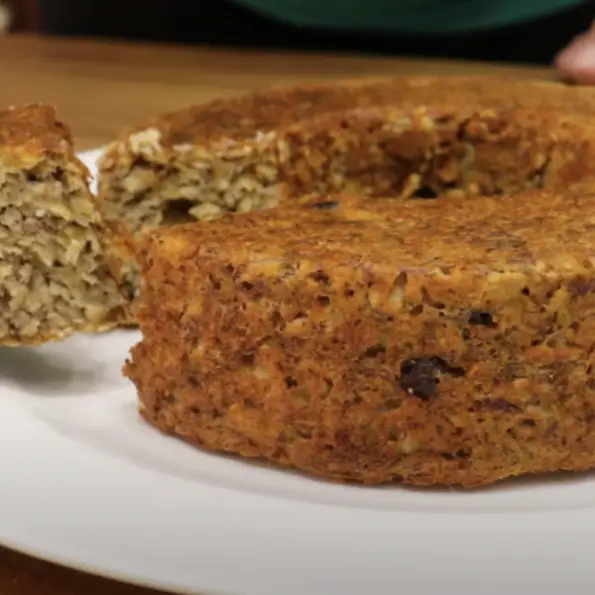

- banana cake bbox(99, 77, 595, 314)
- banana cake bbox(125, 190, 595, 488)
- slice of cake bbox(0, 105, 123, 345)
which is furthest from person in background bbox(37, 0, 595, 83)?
banana cake bbox(125, 190, 595, 488)

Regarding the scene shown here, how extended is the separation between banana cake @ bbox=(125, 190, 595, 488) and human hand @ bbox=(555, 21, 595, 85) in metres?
1.81

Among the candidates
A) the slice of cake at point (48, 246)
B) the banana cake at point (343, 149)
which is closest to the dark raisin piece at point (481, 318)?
the slice of cake at point (48, 246)

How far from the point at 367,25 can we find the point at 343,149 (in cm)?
157

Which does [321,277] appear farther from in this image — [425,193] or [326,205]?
[425,193]

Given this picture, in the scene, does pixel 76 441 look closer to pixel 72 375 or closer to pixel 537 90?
pixel 72 375

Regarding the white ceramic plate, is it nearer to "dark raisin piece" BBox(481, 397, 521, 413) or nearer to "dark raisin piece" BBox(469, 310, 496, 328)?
"dark raisin piece" BBox(481, 397, 521, 413)

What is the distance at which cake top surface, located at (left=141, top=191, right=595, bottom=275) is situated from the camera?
1385 mm

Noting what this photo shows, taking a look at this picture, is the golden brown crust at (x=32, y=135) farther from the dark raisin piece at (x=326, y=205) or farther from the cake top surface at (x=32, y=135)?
the dark raisin piece at (x=326, y=205)

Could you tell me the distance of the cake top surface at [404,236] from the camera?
1.38 metres

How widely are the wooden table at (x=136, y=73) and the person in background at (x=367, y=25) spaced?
12 cm

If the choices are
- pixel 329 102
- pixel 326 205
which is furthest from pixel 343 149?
pixel 326 205

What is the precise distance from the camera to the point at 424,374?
1378 mm

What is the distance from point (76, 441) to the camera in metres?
1.46

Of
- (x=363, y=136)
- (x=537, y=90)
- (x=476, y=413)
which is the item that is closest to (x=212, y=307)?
(x=476, y=413)
